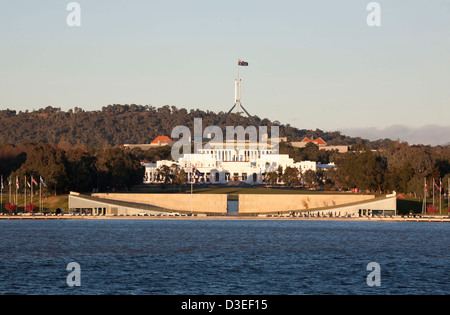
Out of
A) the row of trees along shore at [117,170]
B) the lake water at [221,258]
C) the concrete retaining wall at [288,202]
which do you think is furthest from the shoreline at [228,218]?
the row of trees along shore at [117,170]

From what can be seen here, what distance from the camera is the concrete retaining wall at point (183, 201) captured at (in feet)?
423

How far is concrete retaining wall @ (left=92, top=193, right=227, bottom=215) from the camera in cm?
12900

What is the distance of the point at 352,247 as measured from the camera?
78312 millimetres

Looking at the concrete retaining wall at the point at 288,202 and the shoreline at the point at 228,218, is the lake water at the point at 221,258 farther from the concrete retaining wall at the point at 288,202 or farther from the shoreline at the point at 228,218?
the concrete retaining wall at the point at 288,202

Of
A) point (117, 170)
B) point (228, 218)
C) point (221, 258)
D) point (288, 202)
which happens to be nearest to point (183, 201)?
point (228, 218)

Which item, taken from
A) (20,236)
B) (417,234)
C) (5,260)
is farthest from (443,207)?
(5,260)

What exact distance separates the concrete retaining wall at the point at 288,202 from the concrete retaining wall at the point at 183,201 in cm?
367

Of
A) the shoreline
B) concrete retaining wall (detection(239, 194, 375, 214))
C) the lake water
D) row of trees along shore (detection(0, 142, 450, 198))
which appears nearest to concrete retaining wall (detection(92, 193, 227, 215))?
concrete retaining wall (detection(239, 194, 375, 214))

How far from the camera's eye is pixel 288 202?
13050 centimetres
